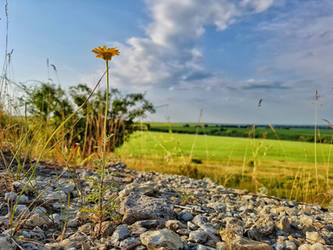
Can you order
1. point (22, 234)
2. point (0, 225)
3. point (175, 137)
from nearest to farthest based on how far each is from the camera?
point (22, 234), point (0, 225), point (175, 137)

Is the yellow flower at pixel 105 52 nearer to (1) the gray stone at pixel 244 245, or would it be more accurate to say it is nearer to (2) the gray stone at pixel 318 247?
(1) the gray stone at pixel 244 245

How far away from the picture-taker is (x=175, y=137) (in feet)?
15.1

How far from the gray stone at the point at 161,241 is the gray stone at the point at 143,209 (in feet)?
0.80

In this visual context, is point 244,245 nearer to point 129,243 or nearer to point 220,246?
point 220,246

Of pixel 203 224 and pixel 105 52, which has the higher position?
pixel 105 52

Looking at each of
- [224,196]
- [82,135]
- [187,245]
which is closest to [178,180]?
[224,196]

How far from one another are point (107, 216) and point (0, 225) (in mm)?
617

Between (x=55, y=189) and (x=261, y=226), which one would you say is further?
(x=55, y=189)

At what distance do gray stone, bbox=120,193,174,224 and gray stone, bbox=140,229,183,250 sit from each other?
0.24 metres

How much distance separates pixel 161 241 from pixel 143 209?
1.20 feet

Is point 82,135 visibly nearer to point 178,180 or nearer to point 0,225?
point 178,180

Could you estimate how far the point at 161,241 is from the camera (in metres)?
1.23

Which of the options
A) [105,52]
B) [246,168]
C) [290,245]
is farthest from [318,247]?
[246,168]

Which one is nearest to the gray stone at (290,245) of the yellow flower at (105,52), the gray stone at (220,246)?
the gray stone at (220,246)
